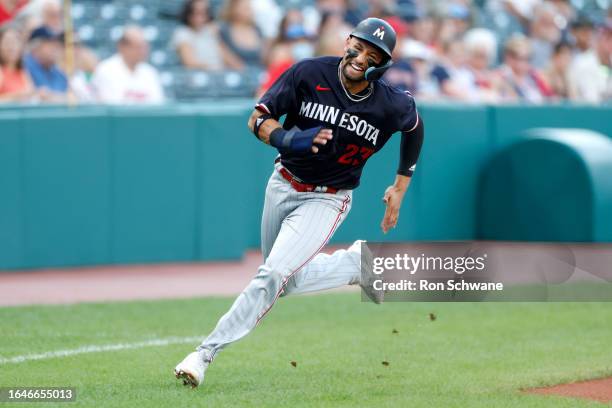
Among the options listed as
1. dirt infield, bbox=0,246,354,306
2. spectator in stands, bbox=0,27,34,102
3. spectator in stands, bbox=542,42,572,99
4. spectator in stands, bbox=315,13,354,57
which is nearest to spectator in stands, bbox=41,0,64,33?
spectator in stands, bbox=0,27,34,102

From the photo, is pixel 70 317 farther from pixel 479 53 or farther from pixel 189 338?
pixel 479 53

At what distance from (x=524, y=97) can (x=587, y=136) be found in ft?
9.68

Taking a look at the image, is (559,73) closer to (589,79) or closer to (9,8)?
(589,79)

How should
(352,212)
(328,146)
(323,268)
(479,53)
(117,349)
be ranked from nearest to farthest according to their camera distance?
(328,146)
(323,268)
(117,349)
(352,212)
(479,53)

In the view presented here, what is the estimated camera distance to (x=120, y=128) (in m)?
9.83

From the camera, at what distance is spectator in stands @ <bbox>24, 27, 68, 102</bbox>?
416 inches

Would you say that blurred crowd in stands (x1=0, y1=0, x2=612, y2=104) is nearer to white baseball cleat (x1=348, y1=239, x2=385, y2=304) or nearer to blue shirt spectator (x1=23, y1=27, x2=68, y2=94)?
blue shirt spectator (x1=23, y1=27, x2=68, y2=94)

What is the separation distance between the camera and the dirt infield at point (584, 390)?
Answer: 568 centimetres

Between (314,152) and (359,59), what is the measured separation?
0.55 metres

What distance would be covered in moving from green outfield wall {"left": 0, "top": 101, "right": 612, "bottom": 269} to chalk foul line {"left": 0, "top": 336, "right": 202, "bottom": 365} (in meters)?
2.73

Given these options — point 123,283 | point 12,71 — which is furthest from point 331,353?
point 12,71

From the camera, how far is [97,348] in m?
6.78

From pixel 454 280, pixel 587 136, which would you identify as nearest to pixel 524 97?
pixel 587 136

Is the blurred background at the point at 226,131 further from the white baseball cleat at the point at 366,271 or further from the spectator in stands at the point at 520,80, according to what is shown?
the white baseball cleat at the point at 366,271
